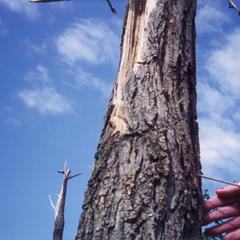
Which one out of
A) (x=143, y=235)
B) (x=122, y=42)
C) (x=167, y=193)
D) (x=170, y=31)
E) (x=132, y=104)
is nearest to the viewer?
(x=143, y=235)

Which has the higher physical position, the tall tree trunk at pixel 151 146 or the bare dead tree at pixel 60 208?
the bare dead tree at pixel 60 208

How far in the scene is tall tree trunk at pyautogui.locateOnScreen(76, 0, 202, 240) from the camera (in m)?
2.24

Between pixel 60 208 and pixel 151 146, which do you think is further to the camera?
pixel 60 208

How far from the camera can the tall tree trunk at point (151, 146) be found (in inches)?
88.2

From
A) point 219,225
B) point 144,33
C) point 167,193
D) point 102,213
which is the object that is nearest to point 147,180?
point 167,193

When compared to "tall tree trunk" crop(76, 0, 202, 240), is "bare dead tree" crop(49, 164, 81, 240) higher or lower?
higher

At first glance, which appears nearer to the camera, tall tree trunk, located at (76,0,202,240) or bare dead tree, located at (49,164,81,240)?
tall tree trunk, located at (76,0,202,240)

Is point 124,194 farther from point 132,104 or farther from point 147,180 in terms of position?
point 132,104

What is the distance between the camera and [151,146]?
7.97 ft

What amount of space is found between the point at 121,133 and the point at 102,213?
490 millimetres

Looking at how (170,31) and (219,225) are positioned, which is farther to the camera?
(170,31)

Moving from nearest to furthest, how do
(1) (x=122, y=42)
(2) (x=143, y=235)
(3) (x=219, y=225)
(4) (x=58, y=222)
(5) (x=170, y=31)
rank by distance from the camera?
(2) (x=143, y=235), (3) (x=219, y=225), (5) (x=170, y=31), (1) (x=122, y=42), (4) (x=58, y=222)

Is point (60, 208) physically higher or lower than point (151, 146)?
higher

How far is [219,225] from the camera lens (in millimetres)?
2482
